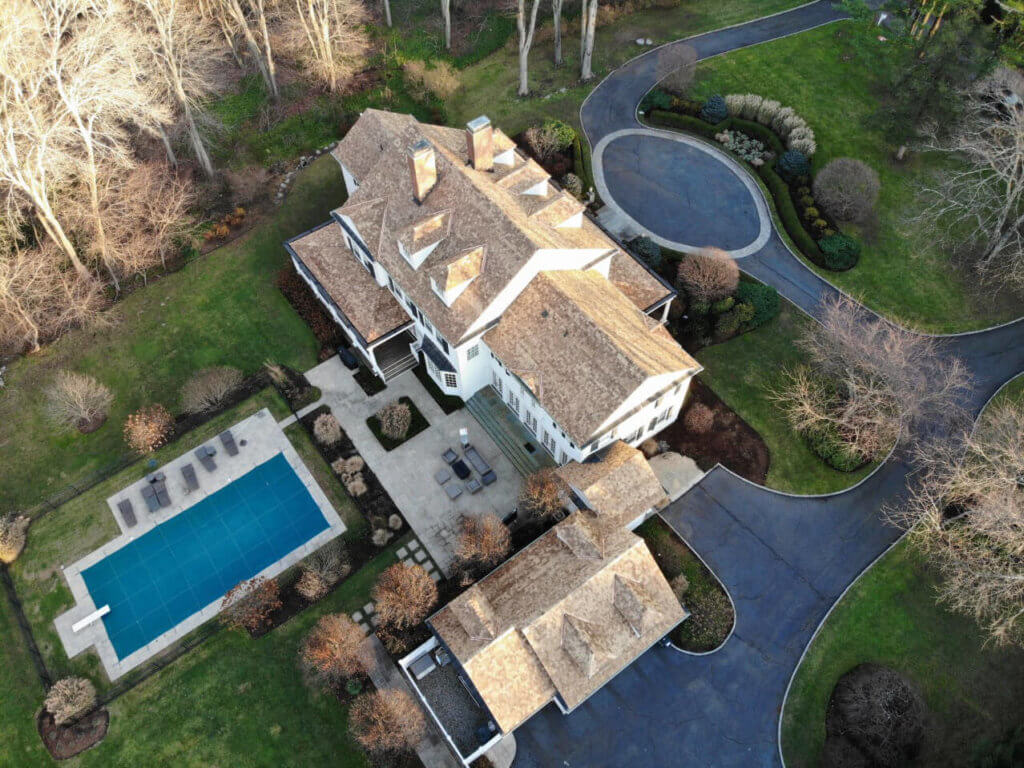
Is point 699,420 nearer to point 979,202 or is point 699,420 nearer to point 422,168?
point 422,168

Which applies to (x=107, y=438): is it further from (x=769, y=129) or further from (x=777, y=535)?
(x=769, y=129)

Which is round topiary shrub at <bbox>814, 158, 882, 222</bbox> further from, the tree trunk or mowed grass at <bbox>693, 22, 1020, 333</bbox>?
the tree trunk

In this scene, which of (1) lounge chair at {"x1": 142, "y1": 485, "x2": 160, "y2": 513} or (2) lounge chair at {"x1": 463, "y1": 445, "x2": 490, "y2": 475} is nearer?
(1) lounge chair at {"x1": 142, "y1": 485, "x2": 160, "y2": 513}

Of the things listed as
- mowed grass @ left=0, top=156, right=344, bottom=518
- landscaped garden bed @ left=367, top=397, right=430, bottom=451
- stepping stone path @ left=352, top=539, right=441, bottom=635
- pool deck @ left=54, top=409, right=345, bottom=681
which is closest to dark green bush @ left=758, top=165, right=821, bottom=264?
landscaped garden bed @ left=367, top=397, right=430, bottom=451

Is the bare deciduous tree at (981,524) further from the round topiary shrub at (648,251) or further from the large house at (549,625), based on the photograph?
the round topiary shrub at (648,251)

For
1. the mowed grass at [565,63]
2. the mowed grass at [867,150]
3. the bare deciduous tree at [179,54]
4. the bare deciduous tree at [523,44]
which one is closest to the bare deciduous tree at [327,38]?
the bare deciduous tree at [179,54]

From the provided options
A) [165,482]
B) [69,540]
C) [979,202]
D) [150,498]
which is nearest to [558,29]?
[979,202]

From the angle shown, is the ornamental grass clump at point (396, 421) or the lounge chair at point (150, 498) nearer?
the lounge chair at point (150, 498)
